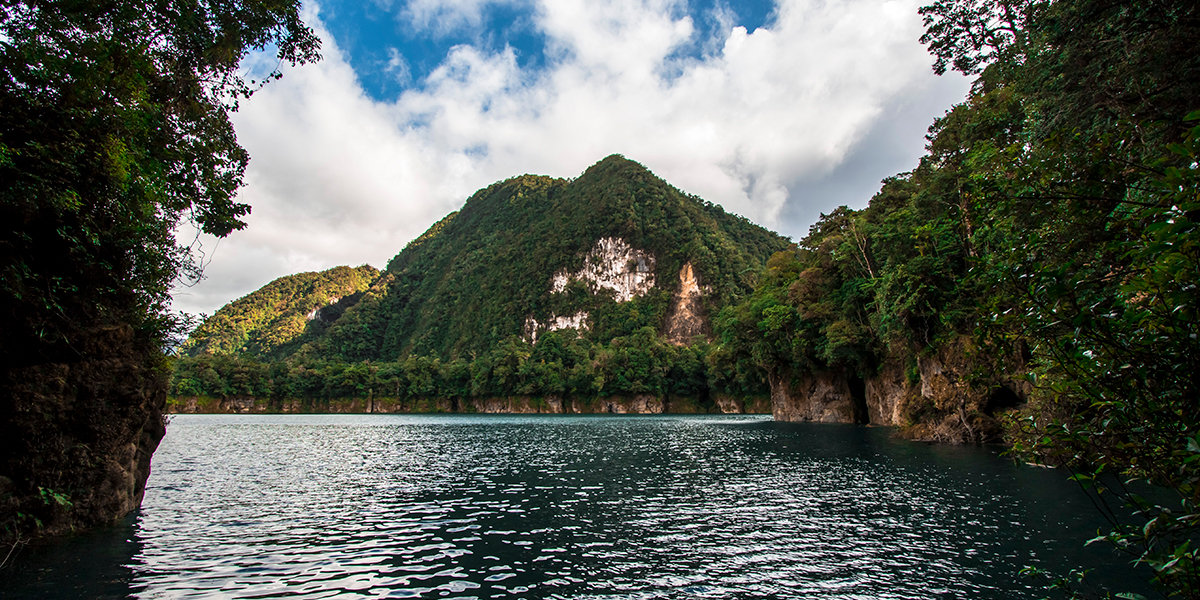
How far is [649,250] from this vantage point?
177875 mm

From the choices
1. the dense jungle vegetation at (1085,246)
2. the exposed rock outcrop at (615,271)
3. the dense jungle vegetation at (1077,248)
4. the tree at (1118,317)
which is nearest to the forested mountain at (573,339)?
the exposed rock outcrop at (615,271)

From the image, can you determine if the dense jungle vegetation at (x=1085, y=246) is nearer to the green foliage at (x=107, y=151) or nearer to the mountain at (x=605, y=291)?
the green foliage at (x=107, y=151)

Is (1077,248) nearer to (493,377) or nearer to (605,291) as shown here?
(493,377)

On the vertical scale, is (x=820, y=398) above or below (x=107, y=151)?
below

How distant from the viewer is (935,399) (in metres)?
32.0

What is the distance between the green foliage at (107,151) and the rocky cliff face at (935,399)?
21678 millimetres

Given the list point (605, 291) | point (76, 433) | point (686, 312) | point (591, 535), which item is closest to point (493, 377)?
point (686, 312)

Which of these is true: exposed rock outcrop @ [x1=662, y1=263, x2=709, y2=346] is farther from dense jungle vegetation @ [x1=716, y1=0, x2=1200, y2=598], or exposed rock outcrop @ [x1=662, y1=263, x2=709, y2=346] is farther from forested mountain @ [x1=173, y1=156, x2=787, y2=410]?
dense jungle vegetation @ [x1=716, y1=0, x2=1200, y2=598]

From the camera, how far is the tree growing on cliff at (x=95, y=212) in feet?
32.9

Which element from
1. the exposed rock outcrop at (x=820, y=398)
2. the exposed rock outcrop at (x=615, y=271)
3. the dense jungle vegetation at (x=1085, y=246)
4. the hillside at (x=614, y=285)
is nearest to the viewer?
the dense jungle vegetation at (x=1085, y=246)

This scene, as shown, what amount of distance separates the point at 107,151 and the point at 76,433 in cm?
608

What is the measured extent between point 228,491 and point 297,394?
113911 mm

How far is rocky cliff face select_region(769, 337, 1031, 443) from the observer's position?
29500mm

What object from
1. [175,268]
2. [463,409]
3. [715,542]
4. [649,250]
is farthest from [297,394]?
[715,542]
